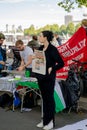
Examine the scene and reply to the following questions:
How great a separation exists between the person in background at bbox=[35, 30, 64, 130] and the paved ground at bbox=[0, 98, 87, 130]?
0.37 meters

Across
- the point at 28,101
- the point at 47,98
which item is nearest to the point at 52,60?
the point at 47,98

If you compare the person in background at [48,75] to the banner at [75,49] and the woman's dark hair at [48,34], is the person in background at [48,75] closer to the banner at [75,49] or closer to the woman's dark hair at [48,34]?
the woman's dark hair at [48,34]

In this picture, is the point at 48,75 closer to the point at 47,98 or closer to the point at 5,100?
the point at 47,98

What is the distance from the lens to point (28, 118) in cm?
685

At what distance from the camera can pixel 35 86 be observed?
706 centimetres

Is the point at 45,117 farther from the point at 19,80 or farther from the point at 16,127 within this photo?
→ the point at 19,80

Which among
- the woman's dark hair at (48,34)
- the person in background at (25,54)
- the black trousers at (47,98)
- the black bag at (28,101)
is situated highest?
the woman's dark hair at (48,34)

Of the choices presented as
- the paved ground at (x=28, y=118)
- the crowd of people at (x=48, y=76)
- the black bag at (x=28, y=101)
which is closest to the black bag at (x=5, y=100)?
the paved ground at (x=28, y=118)

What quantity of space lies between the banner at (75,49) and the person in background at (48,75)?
2.14 m

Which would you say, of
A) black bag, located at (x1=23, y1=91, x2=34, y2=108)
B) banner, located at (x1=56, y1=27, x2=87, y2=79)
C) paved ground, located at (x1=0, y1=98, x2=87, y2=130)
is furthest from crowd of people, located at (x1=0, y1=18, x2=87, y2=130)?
banner, located at (x1=56, y1=27, x2=87, y2=79)

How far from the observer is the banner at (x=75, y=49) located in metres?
8.10

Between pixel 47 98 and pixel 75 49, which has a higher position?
pixel 75 49

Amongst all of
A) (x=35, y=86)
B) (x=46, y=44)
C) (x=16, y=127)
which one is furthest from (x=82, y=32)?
(x=16, y=127)

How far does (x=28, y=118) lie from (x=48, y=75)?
1.48m
